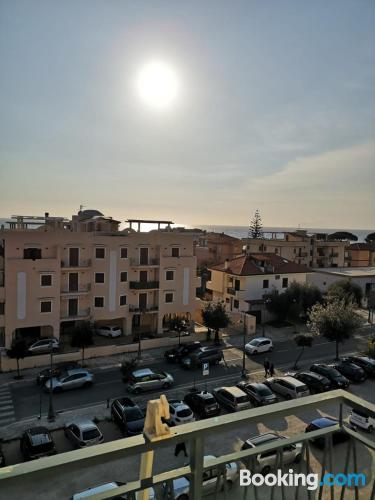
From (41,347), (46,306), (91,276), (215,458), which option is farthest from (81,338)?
(215,458)

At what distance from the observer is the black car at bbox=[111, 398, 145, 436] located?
16.2 meters

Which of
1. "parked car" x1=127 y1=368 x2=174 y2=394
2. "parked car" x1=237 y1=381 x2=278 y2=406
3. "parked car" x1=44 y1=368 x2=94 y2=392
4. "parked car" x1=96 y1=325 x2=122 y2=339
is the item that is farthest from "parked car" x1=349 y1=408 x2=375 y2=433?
"parked car" x1=96 y1=325 x2=122 y2=339

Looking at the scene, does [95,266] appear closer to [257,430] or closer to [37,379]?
[37,379]

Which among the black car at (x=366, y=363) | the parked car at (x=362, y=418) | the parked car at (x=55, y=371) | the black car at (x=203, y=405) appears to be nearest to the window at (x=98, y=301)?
the parked car at (x=55, y=371)

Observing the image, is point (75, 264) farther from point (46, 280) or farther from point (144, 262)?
point (144, 262)

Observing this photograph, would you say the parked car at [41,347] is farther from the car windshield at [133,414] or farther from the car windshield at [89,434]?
the car windshield at [89,434]

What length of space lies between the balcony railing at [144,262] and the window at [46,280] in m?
6.44

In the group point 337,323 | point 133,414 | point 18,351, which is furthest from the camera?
point 337,323

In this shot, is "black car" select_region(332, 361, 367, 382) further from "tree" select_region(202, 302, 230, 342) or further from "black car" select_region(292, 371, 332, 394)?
"tree" select_region(202, 302, 230, 342)

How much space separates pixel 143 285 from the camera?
1228 inches

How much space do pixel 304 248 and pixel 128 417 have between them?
4620 centimetres

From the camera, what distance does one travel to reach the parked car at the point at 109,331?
30295 millimetres

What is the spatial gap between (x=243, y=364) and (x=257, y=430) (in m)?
7.88

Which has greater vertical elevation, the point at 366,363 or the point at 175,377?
the point at 366,363
